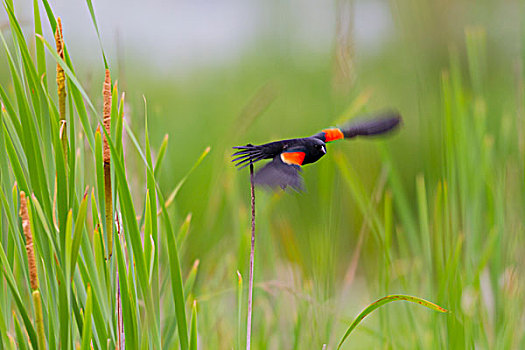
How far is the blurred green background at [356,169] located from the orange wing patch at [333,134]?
8cm

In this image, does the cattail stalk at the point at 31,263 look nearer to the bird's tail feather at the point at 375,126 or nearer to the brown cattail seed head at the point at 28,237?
the brown cattail seed head at the point at 28,237

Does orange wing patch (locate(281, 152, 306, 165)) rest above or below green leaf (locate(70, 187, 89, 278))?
above

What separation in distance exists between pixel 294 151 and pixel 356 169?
0.92 feet

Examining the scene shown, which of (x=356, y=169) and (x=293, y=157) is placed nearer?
(x=293, y=157)

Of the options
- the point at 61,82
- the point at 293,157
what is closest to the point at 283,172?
the point at 293,157

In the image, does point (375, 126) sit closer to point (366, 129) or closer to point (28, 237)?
point (366, 129)

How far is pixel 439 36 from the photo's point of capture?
5.72ft

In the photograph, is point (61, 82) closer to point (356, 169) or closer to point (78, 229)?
point (78, 229)

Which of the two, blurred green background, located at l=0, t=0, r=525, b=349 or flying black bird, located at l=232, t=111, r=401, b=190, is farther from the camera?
blurred green background, located at l=0, t=0, r=525, b=349

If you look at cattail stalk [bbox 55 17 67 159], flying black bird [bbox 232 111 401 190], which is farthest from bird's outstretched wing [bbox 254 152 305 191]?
cattail stalk [bbox 55 17 67 159]

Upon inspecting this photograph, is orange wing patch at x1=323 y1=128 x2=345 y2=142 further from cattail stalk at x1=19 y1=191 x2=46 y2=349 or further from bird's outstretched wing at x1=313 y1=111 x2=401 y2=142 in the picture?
cattail stalk at x1=19 y1=191 x2=46 y2=349

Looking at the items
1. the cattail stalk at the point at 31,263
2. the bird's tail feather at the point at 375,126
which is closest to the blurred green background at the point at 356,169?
the bird's tail feather at the point at 375,126

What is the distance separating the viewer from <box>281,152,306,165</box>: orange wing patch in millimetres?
249

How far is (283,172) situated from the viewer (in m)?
0.24
